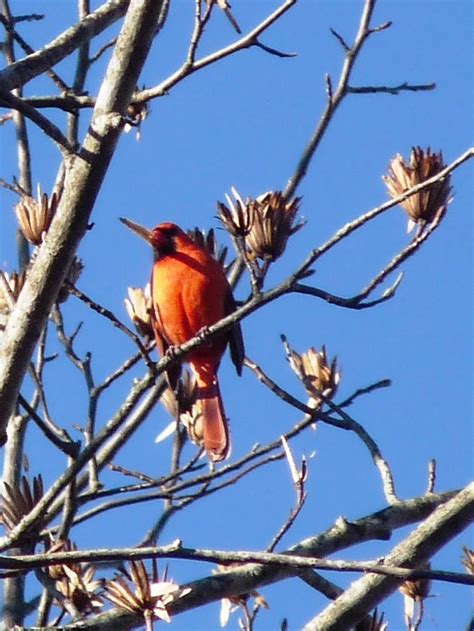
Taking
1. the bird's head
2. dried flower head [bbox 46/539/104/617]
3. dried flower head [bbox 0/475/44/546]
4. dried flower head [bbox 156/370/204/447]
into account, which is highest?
the bird's head

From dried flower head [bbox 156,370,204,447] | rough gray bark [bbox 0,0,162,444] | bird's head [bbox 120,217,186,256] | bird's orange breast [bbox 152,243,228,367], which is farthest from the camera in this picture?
bird's head [bbox 120,217,186,256]

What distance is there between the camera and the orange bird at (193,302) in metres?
4.68

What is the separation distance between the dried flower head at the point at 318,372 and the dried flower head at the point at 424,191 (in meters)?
0.59

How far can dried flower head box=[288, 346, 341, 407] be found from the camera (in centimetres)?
325

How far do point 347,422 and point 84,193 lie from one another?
97cm

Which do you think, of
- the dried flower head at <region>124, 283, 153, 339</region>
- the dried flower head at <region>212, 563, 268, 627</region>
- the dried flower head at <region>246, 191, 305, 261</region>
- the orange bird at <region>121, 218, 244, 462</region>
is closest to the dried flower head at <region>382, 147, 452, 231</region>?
the dried flower head at <region>246, 191, 305, 261</region>

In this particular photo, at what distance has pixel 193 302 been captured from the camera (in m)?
4.85

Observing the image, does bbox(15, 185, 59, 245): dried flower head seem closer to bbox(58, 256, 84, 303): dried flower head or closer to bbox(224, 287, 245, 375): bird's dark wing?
bbox(58, 256, 84, 303): dried flower head

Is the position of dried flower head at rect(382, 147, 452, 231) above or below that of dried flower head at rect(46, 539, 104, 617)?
above

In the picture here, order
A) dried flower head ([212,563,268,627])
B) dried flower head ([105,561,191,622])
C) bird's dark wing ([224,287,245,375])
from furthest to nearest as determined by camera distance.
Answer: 1. bird's dark wing ([224,287,245,375])
2. dried flower head ([212,563,268,627])
3. dried flower head ([105,561,191,622])

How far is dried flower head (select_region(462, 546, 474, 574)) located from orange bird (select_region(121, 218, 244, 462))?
139 centimetres

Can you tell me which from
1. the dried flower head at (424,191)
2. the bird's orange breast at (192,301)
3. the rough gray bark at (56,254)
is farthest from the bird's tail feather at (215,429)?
the dried flower head at (424,191)

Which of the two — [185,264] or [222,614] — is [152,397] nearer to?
[222,614]

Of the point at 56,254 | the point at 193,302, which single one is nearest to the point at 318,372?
the point at 56,254
